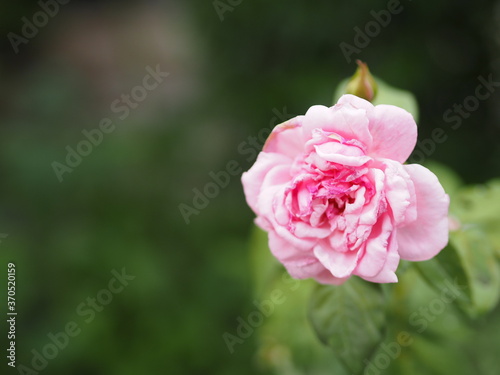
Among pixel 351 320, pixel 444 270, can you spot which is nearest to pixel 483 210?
pixel 444 270

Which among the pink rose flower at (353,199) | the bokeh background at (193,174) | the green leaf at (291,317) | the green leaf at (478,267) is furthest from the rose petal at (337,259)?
the bokeh background at (193,174)

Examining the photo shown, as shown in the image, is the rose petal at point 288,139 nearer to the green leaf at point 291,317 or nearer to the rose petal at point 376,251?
the rose petal at point 376,251

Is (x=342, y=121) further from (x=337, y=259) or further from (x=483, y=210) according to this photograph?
(x=483, y=210)

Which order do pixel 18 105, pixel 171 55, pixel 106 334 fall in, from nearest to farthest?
pixel 106 334, pixel 18 105, pixel 171 55

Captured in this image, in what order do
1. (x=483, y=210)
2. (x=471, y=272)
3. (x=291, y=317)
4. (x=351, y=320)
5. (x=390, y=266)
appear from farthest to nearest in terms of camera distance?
(x=291, y=317)
(x=483, y=210)
(x=471, y=272)
(x=351, y=320)
(x=390, y=266)

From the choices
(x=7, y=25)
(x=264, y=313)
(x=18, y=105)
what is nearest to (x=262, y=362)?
(x=264, y=313)

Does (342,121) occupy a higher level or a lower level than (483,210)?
higher

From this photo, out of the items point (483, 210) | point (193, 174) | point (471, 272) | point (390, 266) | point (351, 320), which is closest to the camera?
point (390, 266)

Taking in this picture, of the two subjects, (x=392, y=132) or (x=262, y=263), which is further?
(x=262, y=263)

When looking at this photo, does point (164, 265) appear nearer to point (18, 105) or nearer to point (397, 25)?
point (397, 25)
